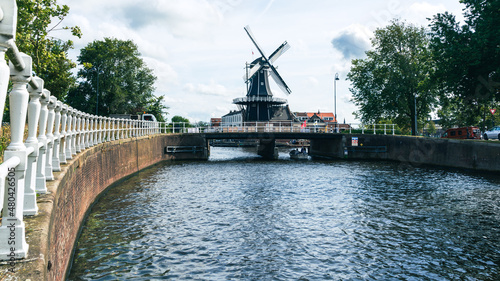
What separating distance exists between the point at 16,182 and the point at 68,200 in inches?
220

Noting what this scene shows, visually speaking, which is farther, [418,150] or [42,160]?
[418,150]

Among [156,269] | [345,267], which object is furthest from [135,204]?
[345,267]

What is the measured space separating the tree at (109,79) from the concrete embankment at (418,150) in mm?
30933

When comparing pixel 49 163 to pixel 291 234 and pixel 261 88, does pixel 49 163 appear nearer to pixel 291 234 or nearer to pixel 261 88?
pixel 291 234

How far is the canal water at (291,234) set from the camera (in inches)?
357

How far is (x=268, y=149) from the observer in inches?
2119

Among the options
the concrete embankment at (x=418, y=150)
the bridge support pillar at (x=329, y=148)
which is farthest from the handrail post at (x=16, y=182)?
the bridge support pillar at (x=329, y=148)

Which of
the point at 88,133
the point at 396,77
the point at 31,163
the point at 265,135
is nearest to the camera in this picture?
the point at 31,163

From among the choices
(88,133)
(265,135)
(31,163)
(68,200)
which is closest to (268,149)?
(265,135)

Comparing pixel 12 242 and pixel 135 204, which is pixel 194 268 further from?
pixel 135 204

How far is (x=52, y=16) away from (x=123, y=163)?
32.3 feet

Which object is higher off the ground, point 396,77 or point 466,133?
point 396,77

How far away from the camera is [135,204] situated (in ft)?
53.3

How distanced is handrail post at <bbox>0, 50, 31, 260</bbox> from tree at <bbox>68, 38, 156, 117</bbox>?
55.5 metres
